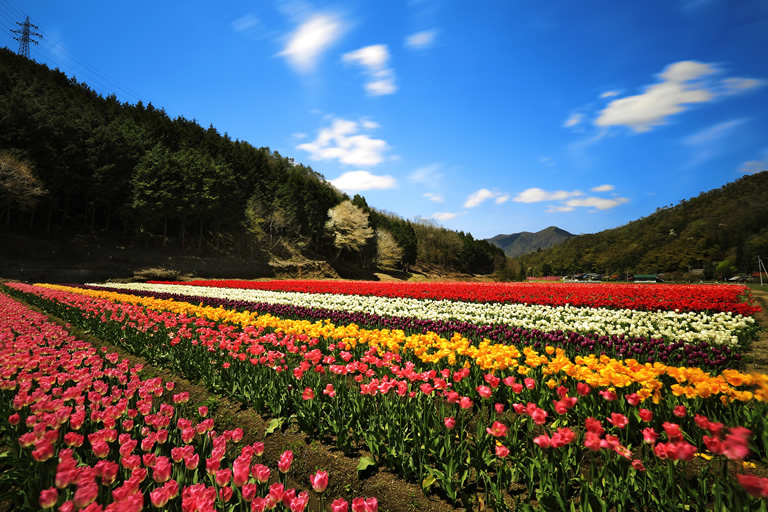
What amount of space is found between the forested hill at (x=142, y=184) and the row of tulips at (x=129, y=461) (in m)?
32.5

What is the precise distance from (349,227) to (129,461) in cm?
5303

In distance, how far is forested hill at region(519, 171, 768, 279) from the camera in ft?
246

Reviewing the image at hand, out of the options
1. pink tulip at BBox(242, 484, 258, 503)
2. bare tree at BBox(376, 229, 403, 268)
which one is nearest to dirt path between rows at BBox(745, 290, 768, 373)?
pink tulip at BBox(242, 484, 258, 503)

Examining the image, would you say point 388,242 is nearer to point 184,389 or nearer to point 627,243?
point 184,389

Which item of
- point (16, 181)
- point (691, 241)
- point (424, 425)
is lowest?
point (424, 425)

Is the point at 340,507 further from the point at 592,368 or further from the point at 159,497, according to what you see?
the point at 592,368

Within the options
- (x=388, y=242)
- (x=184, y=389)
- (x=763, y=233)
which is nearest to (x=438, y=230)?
(x=388, y=242)

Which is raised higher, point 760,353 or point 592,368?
point 592,368

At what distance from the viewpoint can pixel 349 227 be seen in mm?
54688

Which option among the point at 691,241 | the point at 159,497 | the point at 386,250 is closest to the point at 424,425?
the point at 159,497

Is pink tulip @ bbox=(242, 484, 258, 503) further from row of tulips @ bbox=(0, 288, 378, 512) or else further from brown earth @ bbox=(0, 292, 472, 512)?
brown earth @ bbox=(0, 292, 472, 512)

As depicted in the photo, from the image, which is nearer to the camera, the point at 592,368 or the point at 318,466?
the point at 318,466

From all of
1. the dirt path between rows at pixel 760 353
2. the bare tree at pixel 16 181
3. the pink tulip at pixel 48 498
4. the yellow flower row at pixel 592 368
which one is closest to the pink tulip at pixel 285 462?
the pink tulip at pixel 48 498

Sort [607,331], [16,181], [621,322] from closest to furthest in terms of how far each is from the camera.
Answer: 1. [607,331]
2. [621,322]
3. [16,181]
